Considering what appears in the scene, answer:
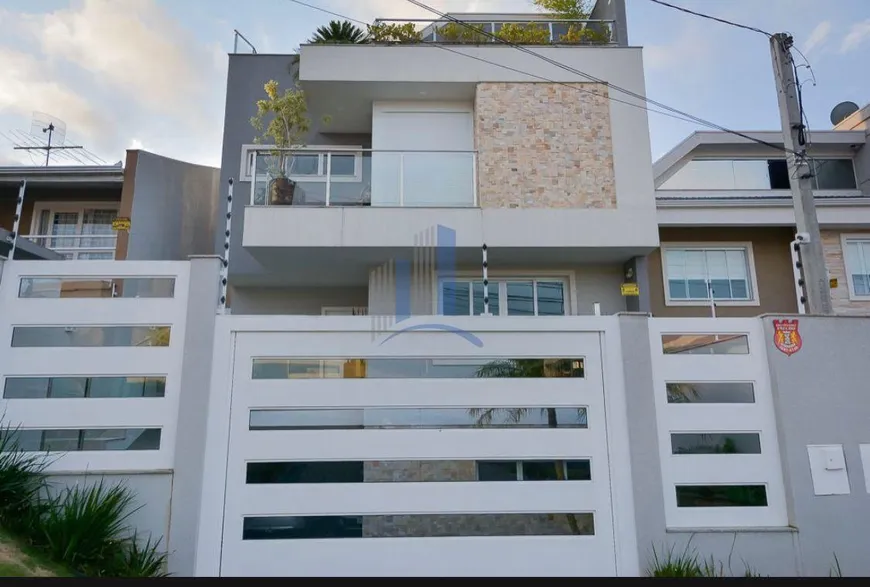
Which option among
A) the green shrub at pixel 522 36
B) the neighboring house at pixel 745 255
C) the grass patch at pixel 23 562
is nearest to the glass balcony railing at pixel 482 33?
the green shrub at pixel 522 36

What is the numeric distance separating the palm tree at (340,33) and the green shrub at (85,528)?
7681 millimetres

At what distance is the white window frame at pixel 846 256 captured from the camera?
969cm

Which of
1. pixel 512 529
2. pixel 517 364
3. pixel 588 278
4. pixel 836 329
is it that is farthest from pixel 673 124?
pixel 512 529

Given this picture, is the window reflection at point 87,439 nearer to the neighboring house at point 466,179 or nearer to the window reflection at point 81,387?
the window reflection at point 81,387

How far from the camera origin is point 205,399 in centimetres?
501

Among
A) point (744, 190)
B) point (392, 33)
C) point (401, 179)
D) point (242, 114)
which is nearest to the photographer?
point (401, 179)

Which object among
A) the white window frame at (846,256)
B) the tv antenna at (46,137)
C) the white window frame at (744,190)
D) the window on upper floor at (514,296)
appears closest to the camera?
the window on upper floor at (514,296)

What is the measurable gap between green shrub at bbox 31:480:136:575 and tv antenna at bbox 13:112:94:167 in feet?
38.8

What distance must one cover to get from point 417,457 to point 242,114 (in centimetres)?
737

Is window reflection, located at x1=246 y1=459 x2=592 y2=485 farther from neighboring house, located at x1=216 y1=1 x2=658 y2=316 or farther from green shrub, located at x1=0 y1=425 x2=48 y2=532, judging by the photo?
neighboring house, located at x1=216 y1=1 x2=658 y2=316

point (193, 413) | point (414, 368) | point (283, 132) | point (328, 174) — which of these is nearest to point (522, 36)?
point (328, 174)

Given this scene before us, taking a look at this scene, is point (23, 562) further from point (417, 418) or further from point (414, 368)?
point (414, 368)

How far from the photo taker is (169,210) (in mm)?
10758

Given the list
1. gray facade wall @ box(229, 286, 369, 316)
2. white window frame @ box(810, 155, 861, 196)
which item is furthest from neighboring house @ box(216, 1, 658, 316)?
white window frame @ box(810, 155, 861, 196)
